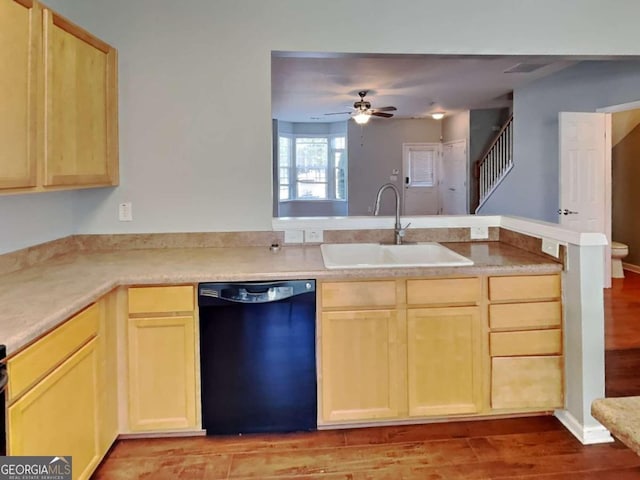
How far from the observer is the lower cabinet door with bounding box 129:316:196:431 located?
2.18 metres

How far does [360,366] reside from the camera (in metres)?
2.29

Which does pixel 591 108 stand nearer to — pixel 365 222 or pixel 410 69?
pixel 410 69

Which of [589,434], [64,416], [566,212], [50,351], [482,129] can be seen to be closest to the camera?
[50,351]

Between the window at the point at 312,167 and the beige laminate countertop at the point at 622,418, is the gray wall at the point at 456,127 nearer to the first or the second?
the window at the point at 312,167

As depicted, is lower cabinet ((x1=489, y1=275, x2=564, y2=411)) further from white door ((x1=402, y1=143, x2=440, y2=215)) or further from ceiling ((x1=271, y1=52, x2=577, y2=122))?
white door ((x1=402, y1=143, x2=440, y2=215))

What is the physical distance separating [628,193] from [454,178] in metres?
3.48

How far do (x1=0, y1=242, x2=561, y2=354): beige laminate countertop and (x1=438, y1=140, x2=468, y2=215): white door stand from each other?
248 inches

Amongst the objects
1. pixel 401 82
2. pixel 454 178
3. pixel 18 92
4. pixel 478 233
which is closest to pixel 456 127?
pixel 454 178

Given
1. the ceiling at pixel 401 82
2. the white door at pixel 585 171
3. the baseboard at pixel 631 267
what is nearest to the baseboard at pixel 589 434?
the ceiling at pixel 401 82

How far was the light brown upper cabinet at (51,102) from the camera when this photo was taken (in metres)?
1.74

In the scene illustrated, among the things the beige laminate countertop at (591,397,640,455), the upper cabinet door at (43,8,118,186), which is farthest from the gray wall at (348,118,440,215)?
the beige laminate countertop at (591,397,640,455)

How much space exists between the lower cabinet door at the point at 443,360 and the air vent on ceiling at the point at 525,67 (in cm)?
382

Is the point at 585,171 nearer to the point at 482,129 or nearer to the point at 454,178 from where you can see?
the point at 482,129

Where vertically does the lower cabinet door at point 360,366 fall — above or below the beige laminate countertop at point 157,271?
below
